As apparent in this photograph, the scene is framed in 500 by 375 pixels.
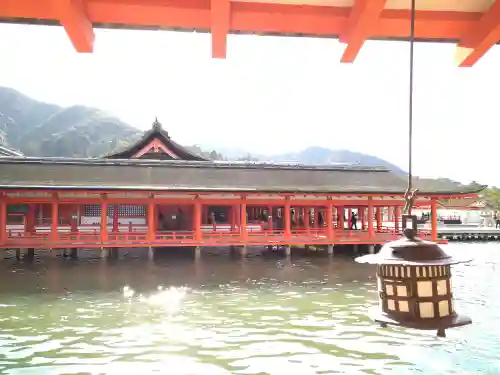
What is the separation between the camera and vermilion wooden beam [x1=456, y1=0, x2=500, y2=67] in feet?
12.6

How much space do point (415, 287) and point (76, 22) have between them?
3.65 metres

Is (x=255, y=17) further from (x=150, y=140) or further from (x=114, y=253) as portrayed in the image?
(x=150, y=140)

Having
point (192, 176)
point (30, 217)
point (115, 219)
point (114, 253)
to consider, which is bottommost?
point (114, 253)

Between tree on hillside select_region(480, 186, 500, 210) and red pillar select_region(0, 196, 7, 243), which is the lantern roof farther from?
tree on hillside select_region(480, 186, 500, 210)

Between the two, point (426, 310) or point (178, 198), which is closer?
point (426, 310)

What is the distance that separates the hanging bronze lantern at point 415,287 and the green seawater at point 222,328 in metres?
0.60

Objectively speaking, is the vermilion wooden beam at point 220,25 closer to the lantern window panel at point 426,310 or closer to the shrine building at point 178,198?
the lantern window panel at point 426,310

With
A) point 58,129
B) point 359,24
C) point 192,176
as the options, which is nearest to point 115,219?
point 192,176

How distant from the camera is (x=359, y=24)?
12.6 ft

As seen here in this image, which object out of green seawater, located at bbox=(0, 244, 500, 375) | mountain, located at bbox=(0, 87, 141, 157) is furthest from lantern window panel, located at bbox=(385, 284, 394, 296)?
mountain, located at bbox=(0, 87, 141, 157)

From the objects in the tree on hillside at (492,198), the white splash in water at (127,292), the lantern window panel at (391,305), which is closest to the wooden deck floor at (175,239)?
the white splash in water at (127,292)

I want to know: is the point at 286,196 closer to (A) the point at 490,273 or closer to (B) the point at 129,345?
(A) the point at 490,273

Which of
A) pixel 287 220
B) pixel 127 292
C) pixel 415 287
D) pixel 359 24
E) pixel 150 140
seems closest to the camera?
pixel 415 287

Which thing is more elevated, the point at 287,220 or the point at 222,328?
the point at 287,220
